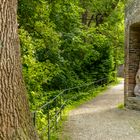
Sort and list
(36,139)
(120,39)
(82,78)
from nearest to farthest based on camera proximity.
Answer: (36,139), (82,78), (120,39)

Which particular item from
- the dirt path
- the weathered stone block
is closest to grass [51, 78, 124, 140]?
the dirt path

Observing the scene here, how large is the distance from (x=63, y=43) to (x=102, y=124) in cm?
547

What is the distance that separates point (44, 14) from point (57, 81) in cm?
518

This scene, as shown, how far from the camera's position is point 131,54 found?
35.6ft

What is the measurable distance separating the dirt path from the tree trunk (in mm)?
3407

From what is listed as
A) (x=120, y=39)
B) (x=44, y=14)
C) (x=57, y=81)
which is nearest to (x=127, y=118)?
(x=44, y=14)

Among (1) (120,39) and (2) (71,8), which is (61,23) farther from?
(1) (120,39)

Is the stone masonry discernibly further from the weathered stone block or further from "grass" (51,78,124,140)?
"grass" (51,78,124,140)

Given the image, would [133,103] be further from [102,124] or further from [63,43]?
[63,43]

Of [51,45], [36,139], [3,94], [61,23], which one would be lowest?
[36,139]

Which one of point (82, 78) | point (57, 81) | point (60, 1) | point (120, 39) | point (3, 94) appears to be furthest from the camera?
point (120, 39)

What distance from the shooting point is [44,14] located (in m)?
9.37

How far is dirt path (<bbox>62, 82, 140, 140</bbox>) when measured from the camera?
7.04 metres

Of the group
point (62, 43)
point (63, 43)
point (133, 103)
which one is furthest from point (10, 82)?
point (63, 43)
